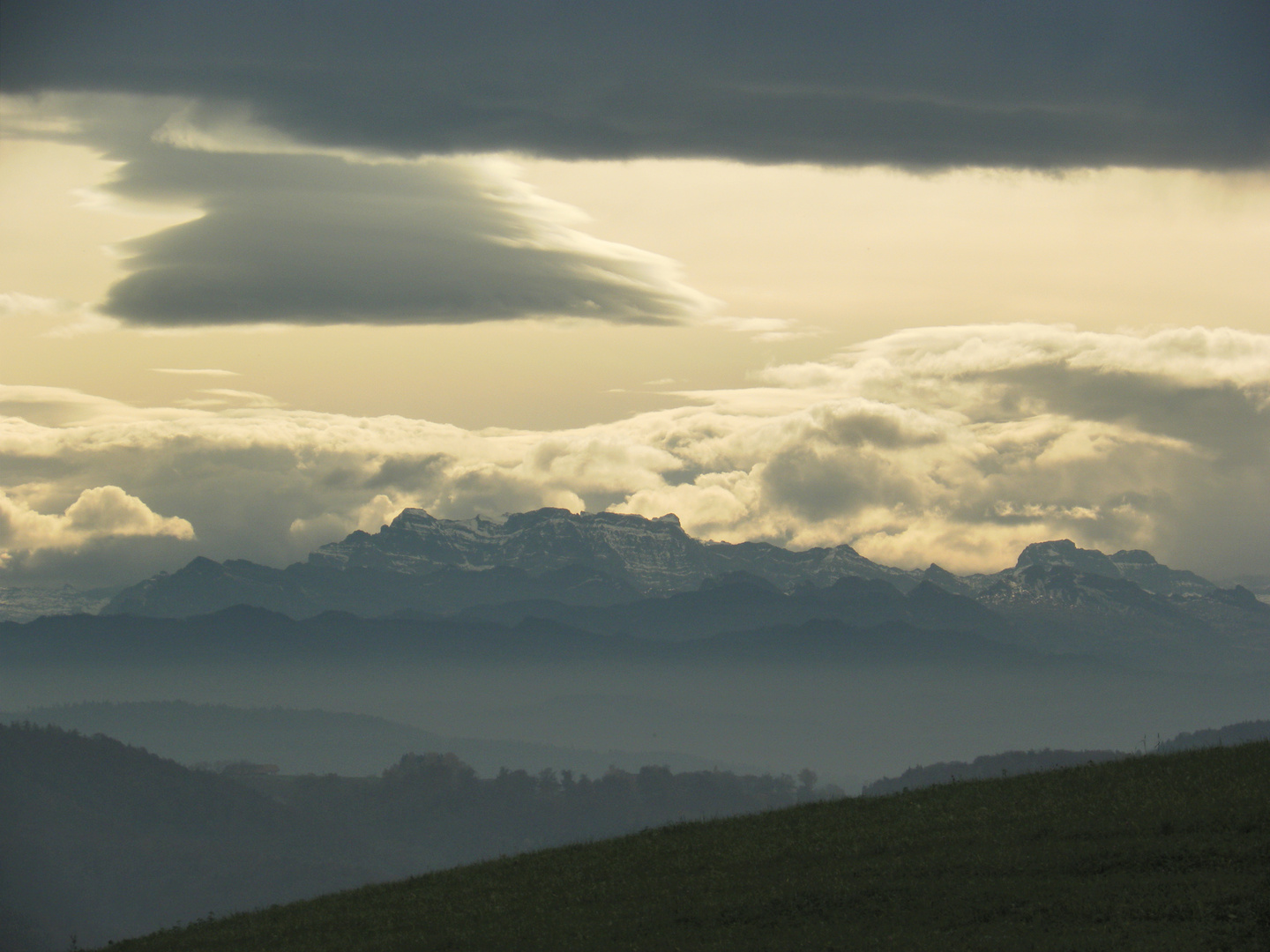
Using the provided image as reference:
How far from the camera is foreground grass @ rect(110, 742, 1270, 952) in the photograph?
3128 centimetres

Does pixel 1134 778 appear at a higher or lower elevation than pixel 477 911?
higher

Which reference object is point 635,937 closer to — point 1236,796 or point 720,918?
point 720,918

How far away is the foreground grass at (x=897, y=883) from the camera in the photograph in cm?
3128

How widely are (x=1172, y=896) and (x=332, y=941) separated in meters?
24.5

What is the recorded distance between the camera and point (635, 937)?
3459 cm

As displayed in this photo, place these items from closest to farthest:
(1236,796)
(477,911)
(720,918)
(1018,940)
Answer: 1. (1018,940)
2. (720,918)
3. (1236,796)
4. (477,911)

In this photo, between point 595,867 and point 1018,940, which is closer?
point 1018,940

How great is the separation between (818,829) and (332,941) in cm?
1641

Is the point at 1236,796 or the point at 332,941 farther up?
the point at 1236,796

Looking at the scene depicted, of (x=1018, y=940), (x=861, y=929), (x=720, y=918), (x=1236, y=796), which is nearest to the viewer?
(x=1018, y=940)

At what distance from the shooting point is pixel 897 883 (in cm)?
3581

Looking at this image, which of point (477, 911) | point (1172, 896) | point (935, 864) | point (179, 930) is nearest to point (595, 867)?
point (477, 911)

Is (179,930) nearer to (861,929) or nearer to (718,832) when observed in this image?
(718,832)

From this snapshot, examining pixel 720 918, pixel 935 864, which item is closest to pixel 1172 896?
pixel 935 864
